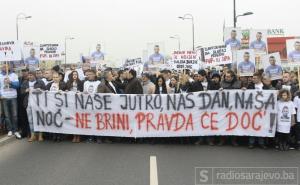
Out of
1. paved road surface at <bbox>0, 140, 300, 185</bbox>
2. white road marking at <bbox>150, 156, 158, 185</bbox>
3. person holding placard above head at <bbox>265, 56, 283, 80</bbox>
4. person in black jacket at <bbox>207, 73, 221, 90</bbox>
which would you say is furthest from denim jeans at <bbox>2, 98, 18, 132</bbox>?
person holding placard above head at <bbox>265, 56, 283, 80</bbox>

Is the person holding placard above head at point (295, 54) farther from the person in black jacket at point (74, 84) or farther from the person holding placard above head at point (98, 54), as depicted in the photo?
the person holding placard above head at point (98, 54)

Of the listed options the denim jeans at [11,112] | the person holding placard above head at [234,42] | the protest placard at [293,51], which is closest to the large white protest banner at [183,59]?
the person holding placard above head at [234,42]

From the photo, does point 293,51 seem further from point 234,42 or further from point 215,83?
point 234,42

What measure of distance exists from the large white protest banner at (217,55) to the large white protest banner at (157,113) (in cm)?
432

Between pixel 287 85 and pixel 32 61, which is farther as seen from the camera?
pixel 32 61

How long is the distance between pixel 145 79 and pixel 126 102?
100cm

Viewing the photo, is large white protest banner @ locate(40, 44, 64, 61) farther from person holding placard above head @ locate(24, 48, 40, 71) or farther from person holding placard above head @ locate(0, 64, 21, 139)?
person holding placard above head @ locate(0, 64, 21, 139)

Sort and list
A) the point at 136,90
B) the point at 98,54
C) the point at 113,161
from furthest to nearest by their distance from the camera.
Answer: the point at 98,54 → the point at 136,90 → the point at 113,161

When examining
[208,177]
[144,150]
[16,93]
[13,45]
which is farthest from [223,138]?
[13,45]

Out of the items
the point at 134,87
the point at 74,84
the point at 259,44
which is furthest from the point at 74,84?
the point at 259,44

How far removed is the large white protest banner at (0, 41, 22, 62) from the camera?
518 inches

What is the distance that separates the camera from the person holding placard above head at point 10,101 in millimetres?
11633

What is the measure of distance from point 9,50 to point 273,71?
271 inches

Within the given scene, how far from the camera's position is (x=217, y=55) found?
15.0m
